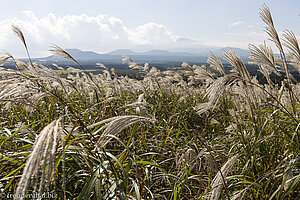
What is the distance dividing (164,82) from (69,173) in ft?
15.7

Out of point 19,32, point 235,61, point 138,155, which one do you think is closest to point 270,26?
point 235,61

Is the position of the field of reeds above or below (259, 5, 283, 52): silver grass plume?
below

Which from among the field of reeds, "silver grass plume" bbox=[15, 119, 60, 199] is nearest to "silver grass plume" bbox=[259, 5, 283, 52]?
the field of reeds

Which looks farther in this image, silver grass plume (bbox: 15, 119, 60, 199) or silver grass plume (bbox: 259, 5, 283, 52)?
silver grass plume (bbox: 259, 5, 283, 52)

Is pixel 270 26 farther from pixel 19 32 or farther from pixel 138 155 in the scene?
pixel 19 32

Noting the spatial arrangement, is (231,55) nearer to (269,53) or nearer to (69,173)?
(269,53)

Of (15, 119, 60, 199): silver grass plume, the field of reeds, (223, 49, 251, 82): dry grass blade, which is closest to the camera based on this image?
(15, 119, 60, 199): silver grass plume

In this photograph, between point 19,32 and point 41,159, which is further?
point 19,32

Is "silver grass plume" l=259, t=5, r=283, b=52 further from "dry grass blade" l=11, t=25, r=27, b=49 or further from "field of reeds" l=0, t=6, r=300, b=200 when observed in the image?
"dry grass blade" l=11, t=25, r=27, b=49

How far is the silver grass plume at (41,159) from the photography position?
623 millimetres

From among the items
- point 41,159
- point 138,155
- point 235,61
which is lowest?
point 138,155

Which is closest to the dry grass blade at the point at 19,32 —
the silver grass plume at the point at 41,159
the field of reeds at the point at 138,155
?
the field of reeds at the point at 138,155

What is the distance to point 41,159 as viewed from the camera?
68cm

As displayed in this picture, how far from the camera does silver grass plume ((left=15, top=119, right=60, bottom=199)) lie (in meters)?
0.62
